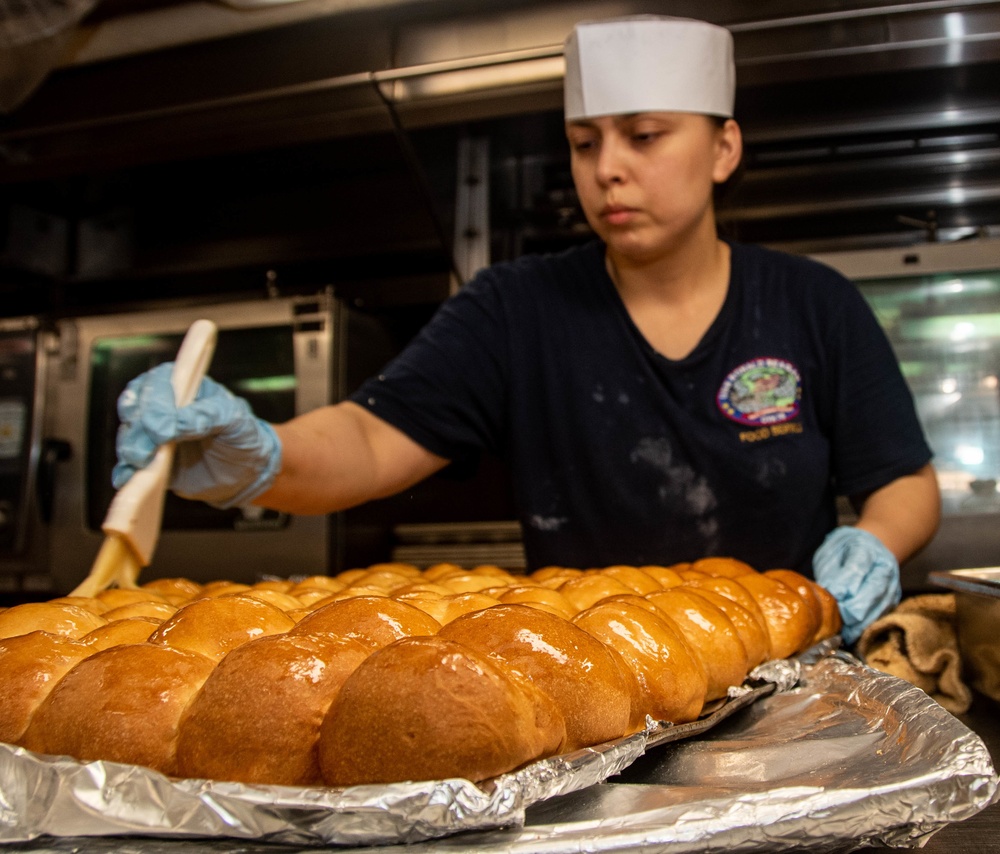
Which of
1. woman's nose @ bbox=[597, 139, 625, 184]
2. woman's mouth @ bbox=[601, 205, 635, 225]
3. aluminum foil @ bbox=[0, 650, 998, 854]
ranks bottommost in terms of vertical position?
aluminum foil @ bbox=[0, 650, 998, 854]

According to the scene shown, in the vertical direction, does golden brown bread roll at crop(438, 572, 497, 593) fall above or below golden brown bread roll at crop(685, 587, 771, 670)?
above

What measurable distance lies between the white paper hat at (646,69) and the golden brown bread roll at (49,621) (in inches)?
47.9

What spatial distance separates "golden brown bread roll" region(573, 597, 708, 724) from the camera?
0.68 metres

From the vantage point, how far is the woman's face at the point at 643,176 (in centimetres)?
151

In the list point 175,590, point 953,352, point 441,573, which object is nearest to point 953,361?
point 953,352

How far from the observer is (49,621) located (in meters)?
0.77

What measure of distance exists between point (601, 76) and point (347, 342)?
4.87 feet

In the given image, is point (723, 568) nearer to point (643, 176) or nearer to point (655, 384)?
point (655, 384)

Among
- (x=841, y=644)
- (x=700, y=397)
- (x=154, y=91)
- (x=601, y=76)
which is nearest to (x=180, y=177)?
(x=154, y=91)

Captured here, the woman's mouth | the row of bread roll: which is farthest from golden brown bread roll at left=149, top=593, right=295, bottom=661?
the woman's mouth

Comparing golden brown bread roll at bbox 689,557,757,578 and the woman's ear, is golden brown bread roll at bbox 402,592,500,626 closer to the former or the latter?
golden brown bread roll at bbox 689,557,757,578

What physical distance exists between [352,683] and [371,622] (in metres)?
0.12

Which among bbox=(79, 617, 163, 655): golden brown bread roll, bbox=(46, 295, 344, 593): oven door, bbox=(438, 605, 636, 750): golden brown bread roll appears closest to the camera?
bbox=(438, 605, 636, 750): golden brown bread roll

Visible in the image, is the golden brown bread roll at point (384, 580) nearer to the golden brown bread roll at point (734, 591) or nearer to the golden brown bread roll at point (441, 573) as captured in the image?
the golden brown bread roll at point (441, 573)
